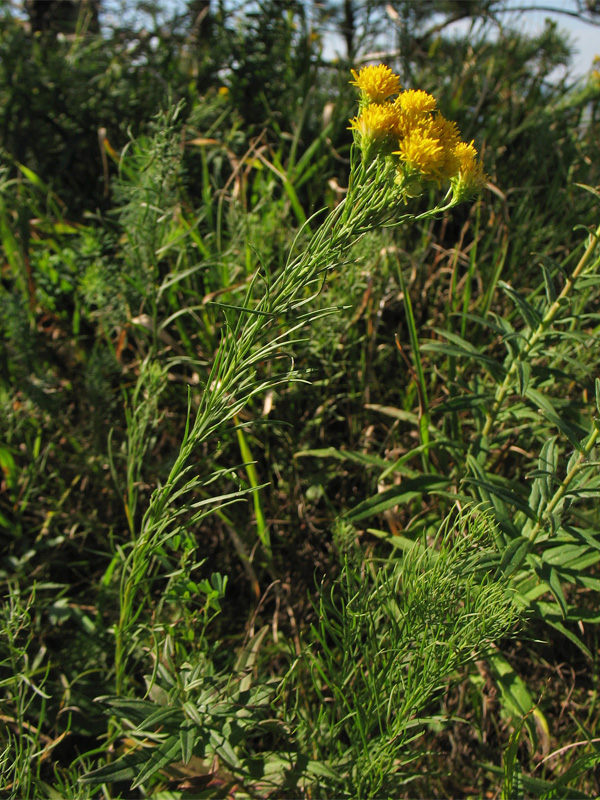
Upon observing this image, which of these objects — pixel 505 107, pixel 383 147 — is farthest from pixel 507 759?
pixel 505 107

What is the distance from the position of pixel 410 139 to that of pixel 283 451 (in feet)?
3.47

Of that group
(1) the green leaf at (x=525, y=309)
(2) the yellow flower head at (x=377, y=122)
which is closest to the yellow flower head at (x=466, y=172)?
(2) the yellow flower head at (x=377, y=122)

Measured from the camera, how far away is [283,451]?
1798 mm

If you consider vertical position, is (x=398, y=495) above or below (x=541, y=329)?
below

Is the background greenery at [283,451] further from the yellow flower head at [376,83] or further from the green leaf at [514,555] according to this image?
the yellow flower head at [376,83]

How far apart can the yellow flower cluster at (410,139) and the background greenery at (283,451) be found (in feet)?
0.57

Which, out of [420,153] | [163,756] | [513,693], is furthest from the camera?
[513,693]

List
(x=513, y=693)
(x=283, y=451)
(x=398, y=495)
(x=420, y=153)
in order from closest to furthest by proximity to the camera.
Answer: (x=420, y=153) → (x=513, y=693) → (x=398, y=495) → (x=283, y=451)

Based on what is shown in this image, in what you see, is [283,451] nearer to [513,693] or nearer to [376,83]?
[513,693]

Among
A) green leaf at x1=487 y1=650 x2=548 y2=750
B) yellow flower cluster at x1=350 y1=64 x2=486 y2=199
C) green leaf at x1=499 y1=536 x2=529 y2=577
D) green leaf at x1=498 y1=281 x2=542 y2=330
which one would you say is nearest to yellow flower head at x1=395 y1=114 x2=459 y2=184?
yellow flower cluster at x1=350 y1=64 x2=486 y2=199

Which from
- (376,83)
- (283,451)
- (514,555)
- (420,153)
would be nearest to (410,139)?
(420,153)

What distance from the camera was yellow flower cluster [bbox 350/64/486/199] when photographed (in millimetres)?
905

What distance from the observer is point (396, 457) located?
1822mm

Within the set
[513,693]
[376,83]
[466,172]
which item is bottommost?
[513,693]
